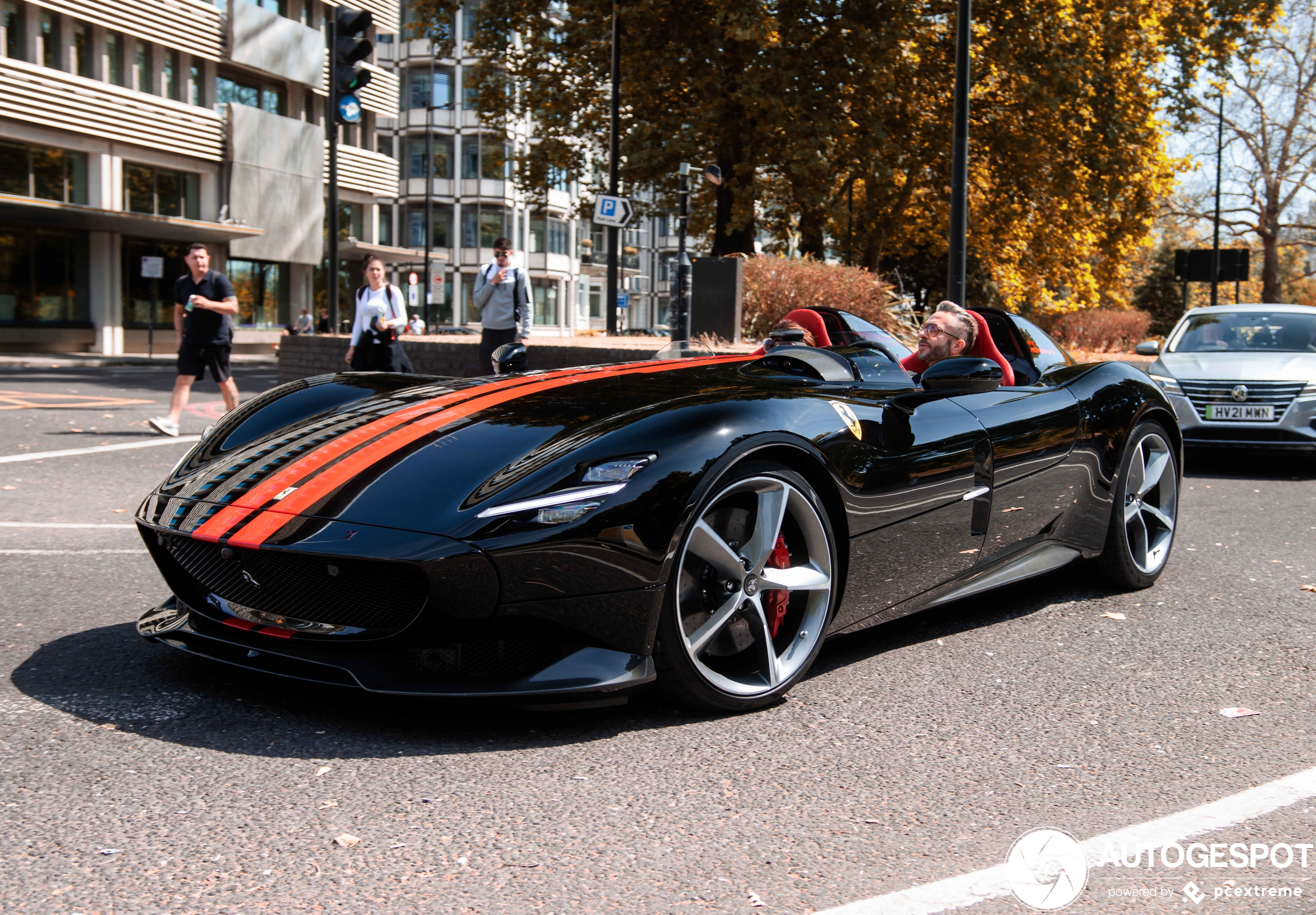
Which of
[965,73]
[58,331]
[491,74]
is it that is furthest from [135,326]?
[965,73]

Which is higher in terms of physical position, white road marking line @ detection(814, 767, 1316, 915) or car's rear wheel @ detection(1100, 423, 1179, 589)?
car's rear wheel @ detection(1100, 423, 1179, 589)

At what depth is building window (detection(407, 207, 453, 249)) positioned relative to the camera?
6200 centimetres

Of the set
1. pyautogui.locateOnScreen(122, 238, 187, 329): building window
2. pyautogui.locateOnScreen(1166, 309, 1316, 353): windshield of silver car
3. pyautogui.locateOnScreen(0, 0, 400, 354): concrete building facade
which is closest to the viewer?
pyautogui.locateOnScreen(1166, 309, 1316, 353): windshield of silver car

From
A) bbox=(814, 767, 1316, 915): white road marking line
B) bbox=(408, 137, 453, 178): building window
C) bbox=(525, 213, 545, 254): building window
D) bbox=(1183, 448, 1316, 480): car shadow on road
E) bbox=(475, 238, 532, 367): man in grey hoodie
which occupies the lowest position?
bbox=(814, 767, 1316, 915): white road marking line

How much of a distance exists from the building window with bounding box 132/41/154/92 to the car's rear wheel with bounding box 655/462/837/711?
32.3 metres

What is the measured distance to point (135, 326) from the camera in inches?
1266

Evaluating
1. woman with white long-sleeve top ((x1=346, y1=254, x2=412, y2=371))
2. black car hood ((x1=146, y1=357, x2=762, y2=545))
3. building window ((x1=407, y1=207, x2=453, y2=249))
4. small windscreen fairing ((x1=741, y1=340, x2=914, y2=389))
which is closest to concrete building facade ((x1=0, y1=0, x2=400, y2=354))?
woman with white long-sleeve top ((x1=346, y1=254, x2=412, y2=371))

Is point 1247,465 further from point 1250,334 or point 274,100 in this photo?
point 274,100

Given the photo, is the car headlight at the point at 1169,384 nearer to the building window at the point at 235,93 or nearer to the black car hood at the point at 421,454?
the black car hood at the point at 421,454

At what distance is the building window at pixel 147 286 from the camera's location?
32000 mm

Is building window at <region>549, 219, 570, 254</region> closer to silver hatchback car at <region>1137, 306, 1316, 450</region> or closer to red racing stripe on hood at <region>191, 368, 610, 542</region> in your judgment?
silver hatchback car at <region>1137, 306, 1316, 450</region>

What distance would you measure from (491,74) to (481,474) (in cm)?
2393

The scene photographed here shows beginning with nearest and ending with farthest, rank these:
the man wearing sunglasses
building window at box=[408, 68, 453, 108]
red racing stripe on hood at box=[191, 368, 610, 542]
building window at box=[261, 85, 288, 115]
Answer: red racing stripe on hood at box=[191, 368, 610, 542] → the man wearing sunglasses → building window at box=[261, 85, 288, 115] → building window at box=[408, 68, 453, 108]

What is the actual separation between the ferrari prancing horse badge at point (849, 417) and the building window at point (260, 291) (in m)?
34.1
